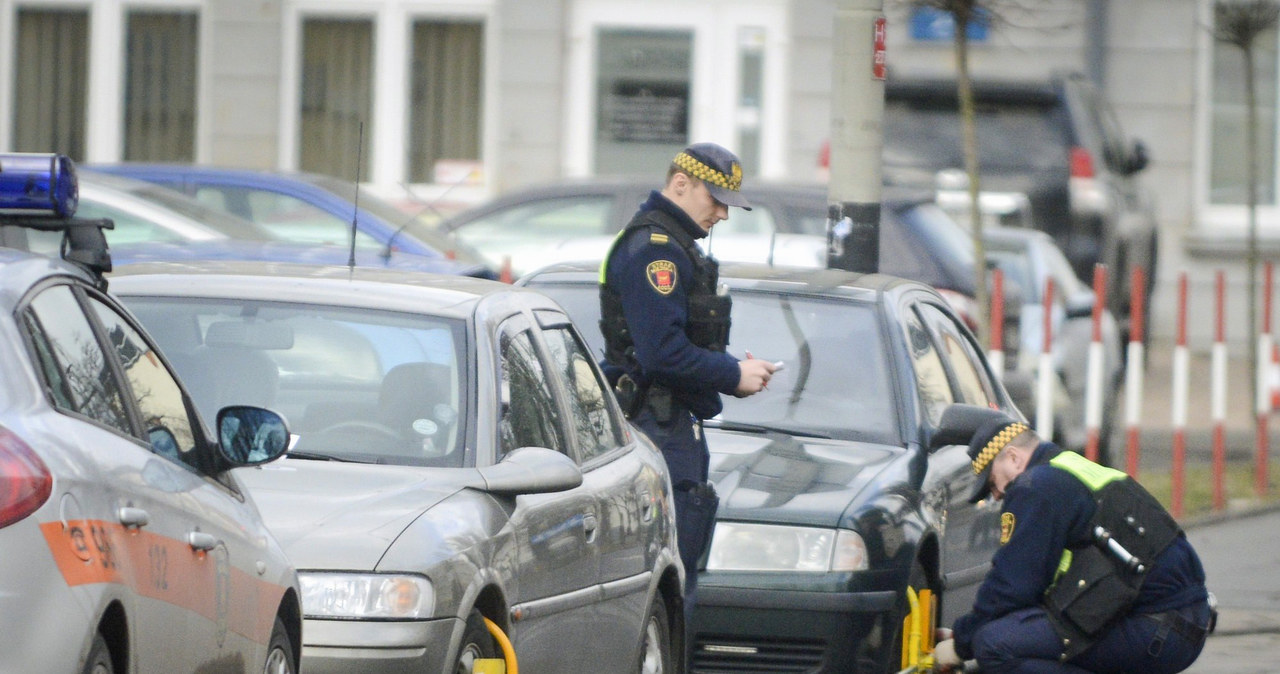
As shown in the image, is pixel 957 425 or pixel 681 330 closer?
pixel 681 330

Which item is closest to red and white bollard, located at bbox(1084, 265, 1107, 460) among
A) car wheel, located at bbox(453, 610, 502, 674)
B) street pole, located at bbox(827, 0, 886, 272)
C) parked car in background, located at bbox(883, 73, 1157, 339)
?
street pole, located at bbox(827, 0, 886, 272)

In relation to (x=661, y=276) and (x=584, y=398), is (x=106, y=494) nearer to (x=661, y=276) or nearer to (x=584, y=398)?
(x=584, y=398)

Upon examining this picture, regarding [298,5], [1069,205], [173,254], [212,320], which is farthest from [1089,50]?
[212,320]

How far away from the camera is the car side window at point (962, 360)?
8117 mm

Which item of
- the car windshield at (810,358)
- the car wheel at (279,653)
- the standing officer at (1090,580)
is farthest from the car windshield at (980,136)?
the car wheel at (279,653)

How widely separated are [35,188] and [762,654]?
3235 mm

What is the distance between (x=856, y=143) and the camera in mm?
9234

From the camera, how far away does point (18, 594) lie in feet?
9.80

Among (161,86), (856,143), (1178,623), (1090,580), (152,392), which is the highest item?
(161,86)

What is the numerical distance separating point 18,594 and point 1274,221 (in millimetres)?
19292

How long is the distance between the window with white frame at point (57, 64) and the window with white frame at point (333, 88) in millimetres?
2148

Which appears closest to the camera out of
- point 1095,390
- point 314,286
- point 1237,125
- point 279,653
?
point 279,653

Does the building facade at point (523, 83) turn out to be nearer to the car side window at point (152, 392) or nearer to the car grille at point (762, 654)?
the car grille at point (762, 654)

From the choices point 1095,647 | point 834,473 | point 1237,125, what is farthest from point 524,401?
point 1237,125
